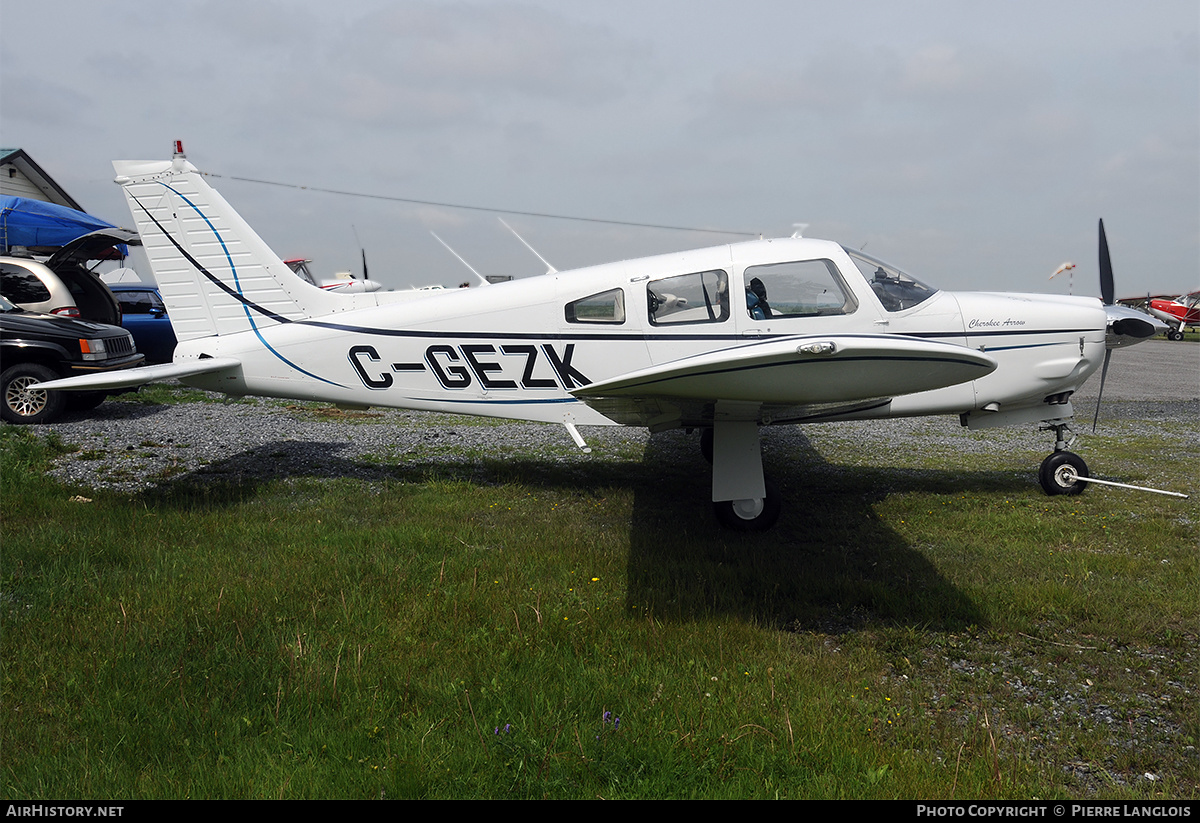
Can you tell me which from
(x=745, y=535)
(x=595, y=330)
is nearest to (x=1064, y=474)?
(x=745, y=535)

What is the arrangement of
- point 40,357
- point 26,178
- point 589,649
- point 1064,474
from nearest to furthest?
point 589,649 → point 1064,474 → point 40,357 → point 26,178

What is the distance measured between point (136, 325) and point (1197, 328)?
48.9m

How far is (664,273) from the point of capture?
5723 millimetres

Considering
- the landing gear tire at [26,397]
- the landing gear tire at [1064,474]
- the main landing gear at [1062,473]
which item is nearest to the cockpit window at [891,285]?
the main landing gear at [1062,473]

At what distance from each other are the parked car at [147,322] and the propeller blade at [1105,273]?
45.5ft

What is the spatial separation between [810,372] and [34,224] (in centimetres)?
1620

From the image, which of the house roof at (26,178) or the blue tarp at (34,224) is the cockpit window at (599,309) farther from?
the house roof at (26,178)

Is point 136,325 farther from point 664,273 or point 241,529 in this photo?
point 664,273

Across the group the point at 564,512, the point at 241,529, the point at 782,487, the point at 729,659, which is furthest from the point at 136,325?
the point at 729,659

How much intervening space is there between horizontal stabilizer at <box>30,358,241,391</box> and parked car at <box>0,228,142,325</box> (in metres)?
4.59

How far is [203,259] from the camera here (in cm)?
662

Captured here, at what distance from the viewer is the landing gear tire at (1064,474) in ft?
20.5

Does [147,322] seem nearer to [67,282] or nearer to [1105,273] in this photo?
[67,282]

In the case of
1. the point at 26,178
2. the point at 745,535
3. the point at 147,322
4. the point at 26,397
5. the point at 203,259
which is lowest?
the point at 745,535
